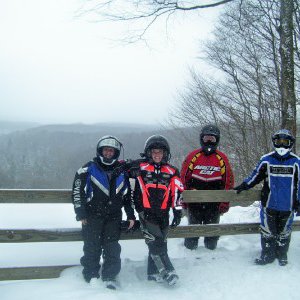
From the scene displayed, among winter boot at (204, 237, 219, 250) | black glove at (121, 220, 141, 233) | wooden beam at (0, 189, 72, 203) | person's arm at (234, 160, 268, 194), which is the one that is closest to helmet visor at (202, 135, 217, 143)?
person's arm at (234, 160, 268, 194)

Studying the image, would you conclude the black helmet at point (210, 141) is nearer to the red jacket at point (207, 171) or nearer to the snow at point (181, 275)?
the red jacket at point (207, 171)

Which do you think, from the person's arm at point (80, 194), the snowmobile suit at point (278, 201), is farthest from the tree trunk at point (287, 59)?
the person's arm at point (80, 194)

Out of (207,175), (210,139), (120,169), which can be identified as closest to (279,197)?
(207,175)

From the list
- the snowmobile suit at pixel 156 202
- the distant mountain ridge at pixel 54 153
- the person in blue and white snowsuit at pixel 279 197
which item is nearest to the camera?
the snowmobile suit at pixel 156 202

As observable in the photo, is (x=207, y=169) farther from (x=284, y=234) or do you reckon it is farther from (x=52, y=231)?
(x=52, y=231)

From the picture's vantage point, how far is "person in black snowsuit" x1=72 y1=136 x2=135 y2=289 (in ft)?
13.8

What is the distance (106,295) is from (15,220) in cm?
480

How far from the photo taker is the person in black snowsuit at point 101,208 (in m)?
4.21

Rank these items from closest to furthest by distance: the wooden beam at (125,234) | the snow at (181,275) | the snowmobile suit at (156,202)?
the snow at (181,275) < the wooden beam at (125,234) < the snowmobile suit at (156,202)

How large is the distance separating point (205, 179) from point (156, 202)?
3.97 feet

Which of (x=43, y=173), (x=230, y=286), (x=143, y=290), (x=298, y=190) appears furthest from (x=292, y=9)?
(x=43, y=173)

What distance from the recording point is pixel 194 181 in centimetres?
537

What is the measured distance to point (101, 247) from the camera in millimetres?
4379

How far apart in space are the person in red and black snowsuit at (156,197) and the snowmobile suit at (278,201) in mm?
1357
